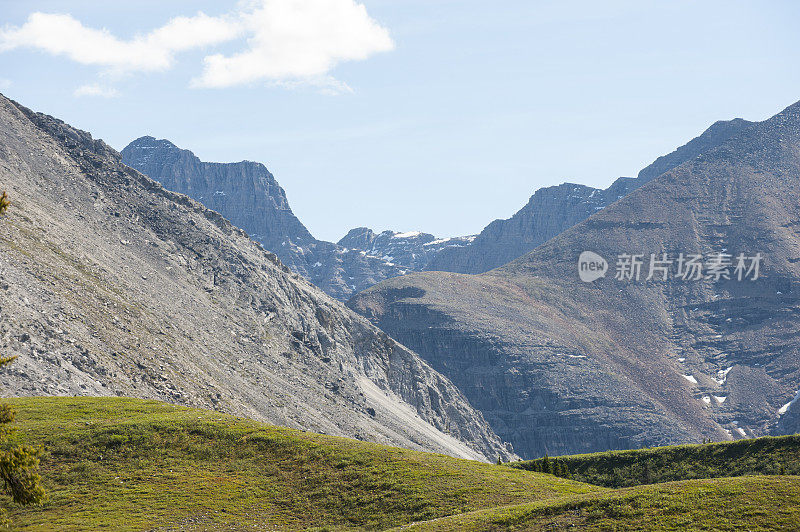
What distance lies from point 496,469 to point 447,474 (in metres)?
5.85

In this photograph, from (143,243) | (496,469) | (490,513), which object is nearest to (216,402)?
→ (143,243)

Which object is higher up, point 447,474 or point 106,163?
point 106,163

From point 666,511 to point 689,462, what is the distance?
41899 mm

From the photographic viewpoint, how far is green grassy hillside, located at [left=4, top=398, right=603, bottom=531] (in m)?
38.5

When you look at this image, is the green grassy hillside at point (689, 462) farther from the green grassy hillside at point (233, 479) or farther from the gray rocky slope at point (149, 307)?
the gray rocky slope at point (149, 307)

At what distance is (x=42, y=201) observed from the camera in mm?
132375

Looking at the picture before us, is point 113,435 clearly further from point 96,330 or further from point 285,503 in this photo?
point 96,330

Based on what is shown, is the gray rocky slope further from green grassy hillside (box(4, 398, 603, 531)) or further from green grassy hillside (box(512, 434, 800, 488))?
green grassy hillside (box(512, 434, 800, 488))

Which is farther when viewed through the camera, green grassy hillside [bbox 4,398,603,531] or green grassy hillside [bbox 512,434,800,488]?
green grassy hillside [bbox 512,434,800,488]

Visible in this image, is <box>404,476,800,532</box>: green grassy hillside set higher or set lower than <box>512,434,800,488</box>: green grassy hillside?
higher

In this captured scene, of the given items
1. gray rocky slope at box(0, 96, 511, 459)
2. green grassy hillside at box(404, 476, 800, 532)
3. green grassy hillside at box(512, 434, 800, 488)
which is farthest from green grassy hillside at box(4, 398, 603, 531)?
gray rocky slope at box(0, 96, 511, 459)

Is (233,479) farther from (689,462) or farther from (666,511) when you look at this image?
(689,462)

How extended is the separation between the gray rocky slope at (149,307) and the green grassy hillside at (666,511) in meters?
53.3

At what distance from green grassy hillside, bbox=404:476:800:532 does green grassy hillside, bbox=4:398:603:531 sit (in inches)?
202
